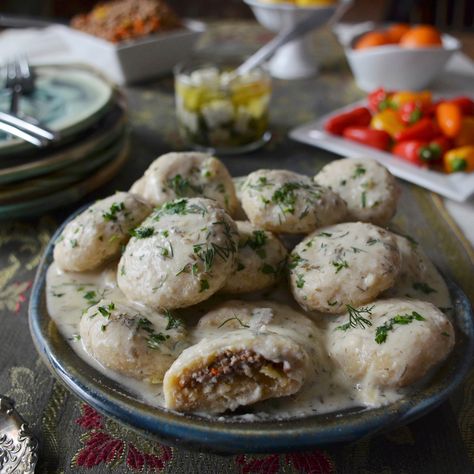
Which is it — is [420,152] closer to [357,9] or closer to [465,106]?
[465,106]

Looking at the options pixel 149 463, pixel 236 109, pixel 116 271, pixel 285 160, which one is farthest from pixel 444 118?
pixel 149 463

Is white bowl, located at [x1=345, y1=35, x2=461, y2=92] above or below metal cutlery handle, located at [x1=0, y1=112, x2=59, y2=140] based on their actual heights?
below

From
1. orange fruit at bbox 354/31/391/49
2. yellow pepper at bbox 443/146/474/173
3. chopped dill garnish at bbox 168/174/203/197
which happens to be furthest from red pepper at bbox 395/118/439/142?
chopped dill garnish at bbox 168/174/203/197

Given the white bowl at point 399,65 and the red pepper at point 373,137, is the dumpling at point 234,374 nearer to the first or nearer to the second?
the red pepper at point 373,137

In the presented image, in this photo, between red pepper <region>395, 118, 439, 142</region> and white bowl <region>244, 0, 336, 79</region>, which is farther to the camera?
white bowl <region>244, 0, 336, 79</region>

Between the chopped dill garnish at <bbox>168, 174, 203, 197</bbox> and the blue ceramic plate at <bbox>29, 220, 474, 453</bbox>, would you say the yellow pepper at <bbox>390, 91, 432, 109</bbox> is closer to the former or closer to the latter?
the chopped dill garnish at <bbox>168, 174, 203, 197</bbox>

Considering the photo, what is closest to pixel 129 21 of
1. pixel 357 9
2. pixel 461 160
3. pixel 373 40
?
pixel 373 40
